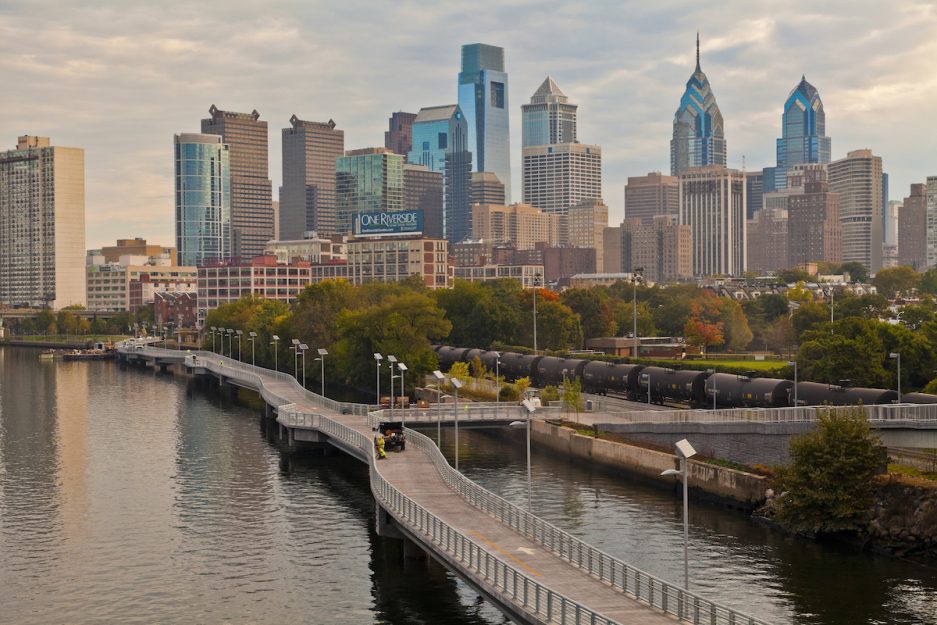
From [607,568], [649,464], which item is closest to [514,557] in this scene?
[607,568]

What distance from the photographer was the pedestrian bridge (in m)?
38.2

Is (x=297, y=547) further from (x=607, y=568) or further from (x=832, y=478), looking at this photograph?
(x=832, y=478)

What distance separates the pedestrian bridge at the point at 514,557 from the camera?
38.2 metres

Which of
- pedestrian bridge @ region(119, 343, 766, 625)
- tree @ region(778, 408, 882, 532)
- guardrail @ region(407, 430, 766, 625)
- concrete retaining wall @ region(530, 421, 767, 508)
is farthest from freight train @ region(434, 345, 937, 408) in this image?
guardrail @ region(407, 430, 766, 625)

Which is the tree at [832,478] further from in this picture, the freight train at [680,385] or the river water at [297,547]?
the freight train at [680,385]

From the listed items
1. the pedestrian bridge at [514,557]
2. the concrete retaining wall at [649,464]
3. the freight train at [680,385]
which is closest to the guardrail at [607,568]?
the pedestrian bridge at [514,557]

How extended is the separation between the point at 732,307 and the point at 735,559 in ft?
463

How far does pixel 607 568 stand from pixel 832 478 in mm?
20256

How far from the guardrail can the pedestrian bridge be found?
0.04 metres

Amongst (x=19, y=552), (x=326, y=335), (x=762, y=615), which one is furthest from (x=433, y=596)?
(x=326, y=335)

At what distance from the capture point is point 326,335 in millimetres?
155125

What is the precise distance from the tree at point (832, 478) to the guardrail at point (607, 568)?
16.0 meters

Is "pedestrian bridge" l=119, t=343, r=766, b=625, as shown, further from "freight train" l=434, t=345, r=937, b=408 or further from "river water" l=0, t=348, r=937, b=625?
"freight train" l=434, t=345, r=937, b=408

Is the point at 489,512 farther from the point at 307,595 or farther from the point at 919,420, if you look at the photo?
the point at 919,420
